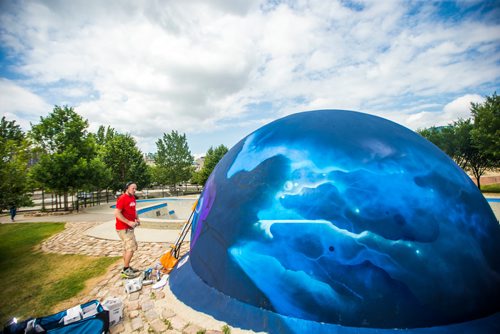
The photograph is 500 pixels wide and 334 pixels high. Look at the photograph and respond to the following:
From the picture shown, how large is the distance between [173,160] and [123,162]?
427 inches

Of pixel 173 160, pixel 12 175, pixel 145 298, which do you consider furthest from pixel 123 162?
pixel 145 298

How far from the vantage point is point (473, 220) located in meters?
3.18

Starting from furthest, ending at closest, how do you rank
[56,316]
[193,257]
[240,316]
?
[193,257] → [56,316] → [240,316]

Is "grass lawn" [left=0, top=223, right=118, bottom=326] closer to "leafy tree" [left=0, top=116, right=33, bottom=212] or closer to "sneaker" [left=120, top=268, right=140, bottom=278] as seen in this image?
"sneaker" [left=120, top=268, right=140, bottom=278]

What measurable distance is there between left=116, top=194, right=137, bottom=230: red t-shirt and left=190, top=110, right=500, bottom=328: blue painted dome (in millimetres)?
3338

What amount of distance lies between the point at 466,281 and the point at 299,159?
8.78 ft

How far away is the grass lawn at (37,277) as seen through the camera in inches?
198

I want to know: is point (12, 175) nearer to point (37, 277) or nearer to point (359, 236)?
point (37, 277)

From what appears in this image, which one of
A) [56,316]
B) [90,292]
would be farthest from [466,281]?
[90,292]

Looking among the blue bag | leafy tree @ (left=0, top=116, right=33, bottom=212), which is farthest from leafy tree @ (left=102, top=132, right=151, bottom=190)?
the blue bag

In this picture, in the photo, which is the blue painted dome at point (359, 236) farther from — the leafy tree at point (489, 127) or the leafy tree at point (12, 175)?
the leafy tree at point (489, 127)

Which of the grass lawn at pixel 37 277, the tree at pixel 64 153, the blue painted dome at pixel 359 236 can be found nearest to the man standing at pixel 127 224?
the grass lawn at pixel 37 277

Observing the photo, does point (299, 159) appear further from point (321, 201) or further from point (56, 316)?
point (56, 316)

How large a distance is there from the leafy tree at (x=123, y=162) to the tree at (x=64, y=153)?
11980 mm
